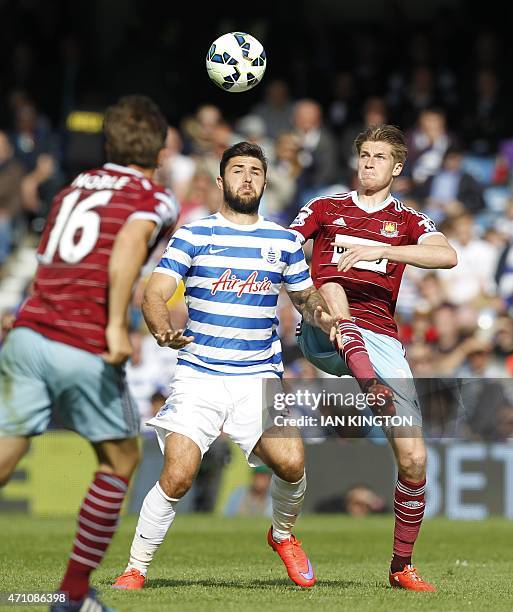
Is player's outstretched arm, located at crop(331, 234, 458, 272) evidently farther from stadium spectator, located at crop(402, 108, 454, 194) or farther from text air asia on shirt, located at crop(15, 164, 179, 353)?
stadium spectator, located at crop(402, 108, 454, 194)

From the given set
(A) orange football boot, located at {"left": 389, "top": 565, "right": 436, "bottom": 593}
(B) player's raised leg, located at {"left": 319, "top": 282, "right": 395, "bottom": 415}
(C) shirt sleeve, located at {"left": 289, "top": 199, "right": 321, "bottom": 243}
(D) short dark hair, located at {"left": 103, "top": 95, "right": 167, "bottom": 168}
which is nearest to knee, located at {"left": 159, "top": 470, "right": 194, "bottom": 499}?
(B) player's raised leg, located at {"left": 319, "top": 282, "right": 395, "bottom": 415}

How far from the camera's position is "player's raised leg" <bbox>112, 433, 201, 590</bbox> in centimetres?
812

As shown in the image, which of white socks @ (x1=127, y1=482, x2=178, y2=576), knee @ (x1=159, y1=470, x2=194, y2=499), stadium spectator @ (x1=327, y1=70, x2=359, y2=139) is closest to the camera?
knee @ (x1=159, y1=470, x2=194, y2=499)

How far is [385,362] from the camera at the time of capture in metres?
8.80

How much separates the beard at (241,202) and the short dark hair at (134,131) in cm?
163

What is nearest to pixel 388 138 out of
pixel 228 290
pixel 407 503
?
pixel 228 290

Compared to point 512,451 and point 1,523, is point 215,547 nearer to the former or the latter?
point 1,523

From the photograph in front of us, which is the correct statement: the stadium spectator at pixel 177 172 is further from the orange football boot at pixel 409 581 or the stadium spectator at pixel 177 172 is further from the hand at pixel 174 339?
the hand at pixel 174 339

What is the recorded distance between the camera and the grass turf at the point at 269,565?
7730 millimetres

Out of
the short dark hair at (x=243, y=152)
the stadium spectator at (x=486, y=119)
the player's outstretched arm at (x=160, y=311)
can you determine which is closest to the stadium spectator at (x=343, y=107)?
the stadium spectator at (x=486, y=119)

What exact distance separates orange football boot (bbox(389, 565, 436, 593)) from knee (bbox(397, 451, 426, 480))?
0.59 m

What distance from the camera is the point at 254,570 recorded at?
9.83 meters

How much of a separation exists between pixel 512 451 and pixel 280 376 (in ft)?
21.9

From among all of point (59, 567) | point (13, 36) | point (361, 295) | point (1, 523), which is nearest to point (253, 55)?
point (361, 295)
